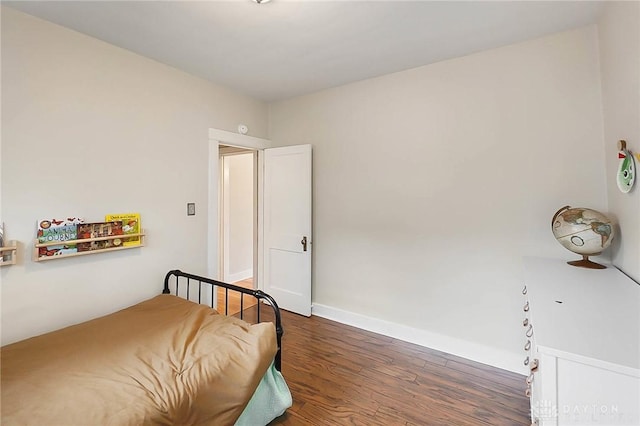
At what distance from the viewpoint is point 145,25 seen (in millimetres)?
1937

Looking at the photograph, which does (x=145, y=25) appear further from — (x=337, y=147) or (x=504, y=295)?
(x=504, y=295)

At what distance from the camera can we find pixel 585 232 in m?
1.66

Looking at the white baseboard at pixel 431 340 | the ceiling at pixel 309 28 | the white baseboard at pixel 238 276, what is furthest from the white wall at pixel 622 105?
the white baseboard at pixel 238 276

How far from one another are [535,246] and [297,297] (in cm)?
239

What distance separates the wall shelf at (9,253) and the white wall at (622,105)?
11.7 feet

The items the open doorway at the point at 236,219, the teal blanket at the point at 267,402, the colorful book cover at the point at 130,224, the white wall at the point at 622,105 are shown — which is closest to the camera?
the white wall at the point at 622,105

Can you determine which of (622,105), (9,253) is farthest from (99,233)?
(622,105)

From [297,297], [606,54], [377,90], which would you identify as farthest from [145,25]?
[606,54]

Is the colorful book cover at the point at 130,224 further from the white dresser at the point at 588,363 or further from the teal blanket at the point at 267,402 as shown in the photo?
the white dresser at the point at 588,363

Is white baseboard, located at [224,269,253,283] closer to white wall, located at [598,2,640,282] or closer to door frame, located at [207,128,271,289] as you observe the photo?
door frame, located at [207,128,271,289]

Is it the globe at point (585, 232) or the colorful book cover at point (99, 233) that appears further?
the colorful book cover at point (99, 233)

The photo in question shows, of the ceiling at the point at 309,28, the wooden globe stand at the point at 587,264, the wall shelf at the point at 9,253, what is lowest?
the wooden globe stand at the point at 587,264

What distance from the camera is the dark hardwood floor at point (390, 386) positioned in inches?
69.8

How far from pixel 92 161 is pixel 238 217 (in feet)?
8.77
